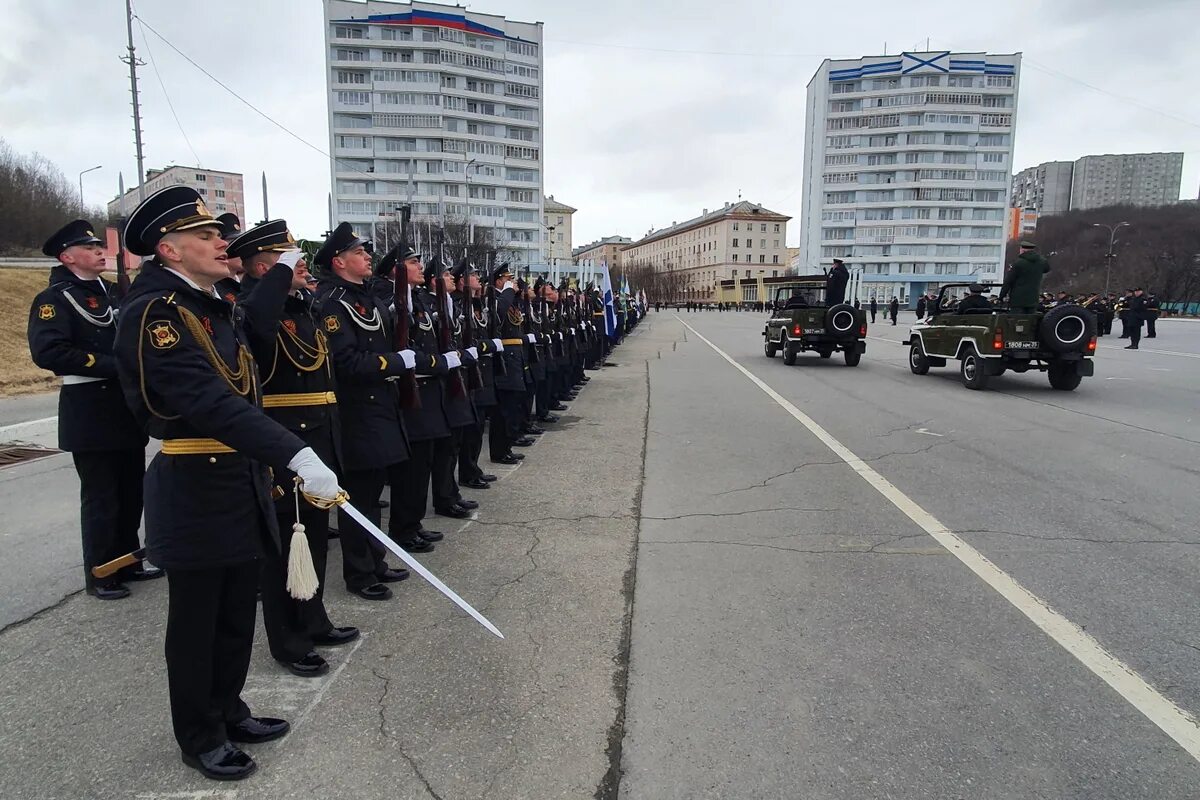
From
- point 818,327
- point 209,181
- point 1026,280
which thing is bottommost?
point 818,327

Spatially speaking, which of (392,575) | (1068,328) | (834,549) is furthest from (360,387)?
(1068,328)

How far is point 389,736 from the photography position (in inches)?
105

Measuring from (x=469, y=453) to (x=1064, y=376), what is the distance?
10.8 m

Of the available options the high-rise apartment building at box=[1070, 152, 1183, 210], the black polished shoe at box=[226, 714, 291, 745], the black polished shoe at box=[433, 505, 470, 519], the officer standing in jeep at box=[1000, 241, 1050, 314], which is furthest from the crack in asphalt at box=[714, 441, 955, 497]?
the high-rise apartment building at box=[1070, 152, 1183, 210]

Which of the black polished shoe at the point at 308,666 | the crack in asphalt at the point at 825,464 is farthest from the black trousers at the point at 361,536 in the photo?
the crack in asphalt at the point at 825,464

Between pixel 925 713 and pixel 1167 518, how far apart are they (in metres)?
3.81

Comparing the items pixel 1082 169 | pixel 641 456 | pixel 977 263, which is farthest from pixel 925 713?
pixel 1082 169

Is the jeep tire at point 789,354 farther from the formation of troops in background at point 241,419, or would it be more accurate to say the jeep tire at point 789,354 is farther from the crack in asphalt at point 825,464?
the formation of troops in background at point 241,419

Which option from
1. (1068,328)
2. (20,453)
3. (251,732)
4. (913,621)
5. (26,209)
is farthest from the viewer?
(26,209)

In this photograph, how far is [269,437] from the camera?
224 centimetres

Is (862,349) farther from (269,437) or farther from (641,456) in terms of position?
(269,437)

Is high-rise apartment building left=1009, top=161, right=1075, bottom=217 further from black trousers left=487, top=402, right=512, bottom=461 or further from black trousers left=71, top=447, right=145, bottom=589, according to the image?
black trousers left=71, top=447, right=145, bottom=589

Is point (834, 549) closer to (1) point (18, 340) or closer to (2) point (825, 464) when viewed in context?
(2) point (825, 464)

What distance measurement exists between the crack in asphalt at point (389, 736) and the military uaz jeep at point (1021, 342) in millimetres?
11724
